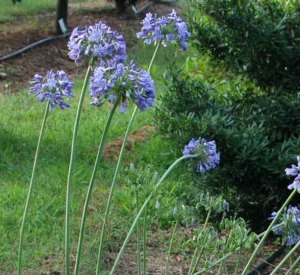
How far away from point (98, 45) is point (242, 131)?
2.09 m

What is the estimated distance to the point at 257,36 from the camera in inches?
176

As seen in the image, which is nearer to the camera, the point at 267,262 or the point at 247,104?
the point at 267,262

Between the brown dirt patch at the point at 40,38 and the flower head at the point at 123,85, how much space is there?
629cm

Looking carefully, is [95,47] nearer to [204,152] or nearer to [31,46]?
[204,152]

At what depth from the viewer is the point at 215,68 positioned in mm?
5137

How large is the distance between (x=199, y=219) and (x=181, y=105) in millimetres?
637

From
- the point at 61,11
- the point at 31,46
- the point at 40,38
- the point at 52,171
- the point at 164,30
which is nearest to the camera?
the point at 164,30

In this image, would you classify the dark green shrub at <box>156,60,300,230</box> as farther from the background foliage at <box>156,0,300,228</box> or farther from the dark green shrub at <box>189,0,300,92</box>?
the dark green shrub at <box>189,0,300,92</box>

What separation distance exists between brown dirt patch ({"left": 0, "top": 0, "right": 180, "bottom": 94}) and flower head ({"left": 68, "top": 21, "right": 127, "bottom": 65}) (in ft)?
20.0

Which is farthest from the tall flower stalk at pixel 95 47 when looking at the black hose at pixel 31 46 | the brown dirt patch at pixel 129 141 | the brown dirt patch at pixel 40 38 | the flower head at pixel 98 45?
the black hose at pixel 31 46

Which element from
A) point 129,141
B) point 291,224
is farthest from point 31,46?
point 291,224

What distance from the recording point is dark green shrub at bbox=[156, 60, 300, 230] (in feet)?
14.2

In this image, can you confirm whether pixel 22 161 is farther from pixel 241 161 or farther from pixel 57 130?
pixel 241 161

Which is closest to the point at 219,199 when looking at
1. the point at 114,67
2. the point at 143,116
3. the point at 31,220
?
the point at 114,67
